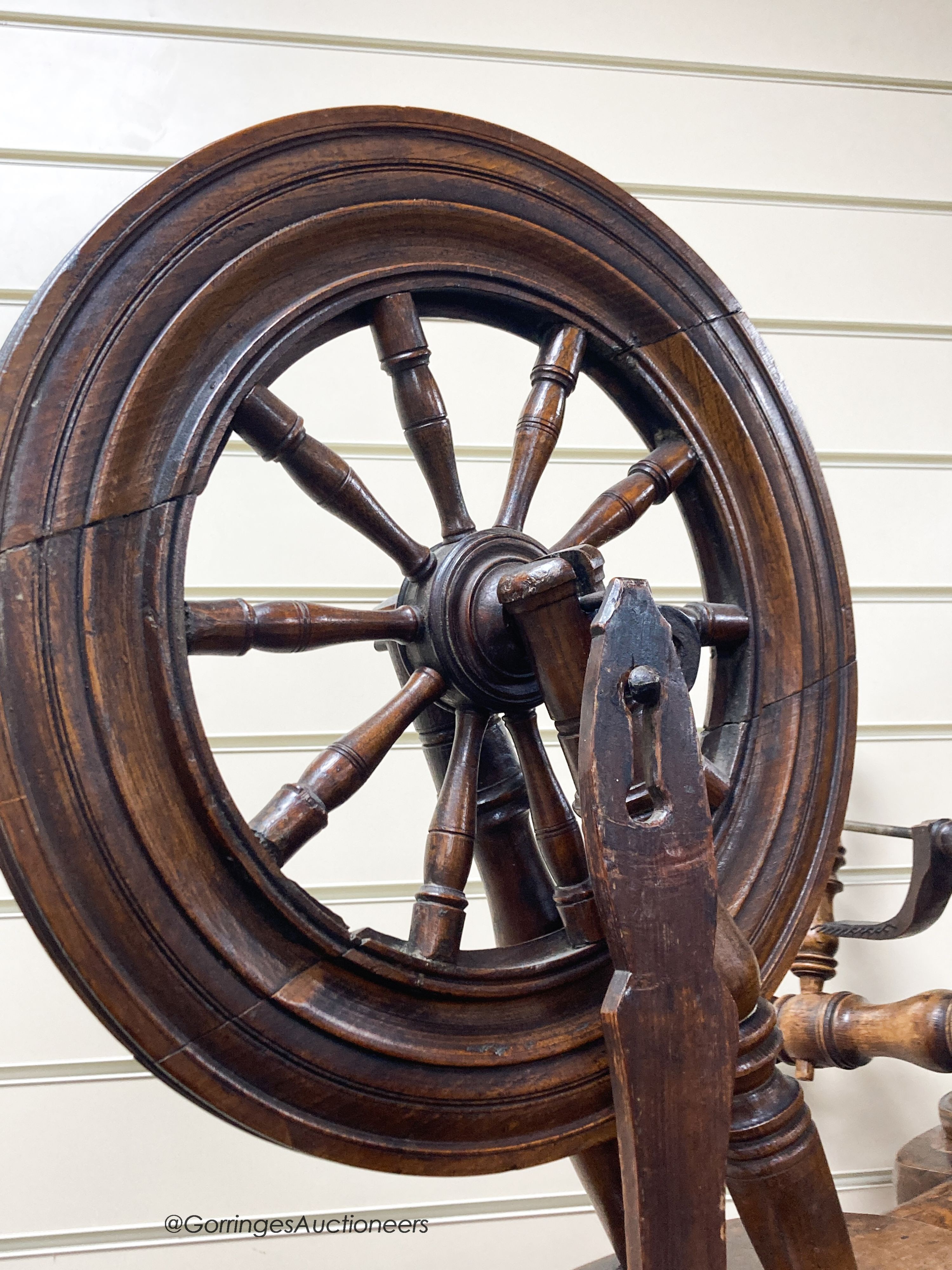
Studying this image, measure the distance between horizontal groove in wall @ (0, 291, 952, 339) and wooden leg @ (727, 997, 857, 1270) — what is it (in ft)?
4.35

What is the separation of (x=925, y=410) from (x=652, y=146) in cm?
62

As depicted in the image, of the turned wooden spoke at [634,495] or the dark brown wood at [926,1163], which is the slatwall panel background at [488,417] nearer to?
the dark brown wood at [926,1163]

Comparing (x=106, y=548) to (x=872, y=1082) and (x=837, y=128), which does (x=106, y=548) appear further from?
(x=837, y=128)

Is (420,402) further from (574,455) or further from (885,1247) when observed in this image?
(574,455)

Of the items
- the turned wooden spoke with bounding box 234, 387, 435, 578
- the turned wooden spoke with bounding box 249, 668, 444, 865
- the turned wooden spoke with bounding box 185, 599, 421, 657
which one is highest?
the turned wooden spoke with bounding box 234, 387, 435, 578

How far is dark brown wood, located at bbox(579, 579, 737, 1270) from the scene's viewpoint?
553 millimetres

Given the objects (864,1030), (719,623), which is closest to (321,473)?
(719,623)

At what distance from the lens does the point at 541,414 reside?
2.57 ft

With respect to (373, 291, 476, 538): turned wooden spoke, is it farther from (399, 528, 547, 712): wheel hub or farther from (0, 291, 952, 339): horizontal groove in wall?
(0, 291, 952, 339): horizontal groove in wall

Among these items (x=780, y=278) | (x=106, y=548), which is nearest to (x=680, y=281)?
(x=106, y=548)

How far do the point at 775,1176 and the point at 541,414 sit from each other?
1.71 ft

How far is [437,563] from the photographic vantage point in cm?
73

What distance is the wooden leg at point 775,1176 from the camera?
2.17 ft

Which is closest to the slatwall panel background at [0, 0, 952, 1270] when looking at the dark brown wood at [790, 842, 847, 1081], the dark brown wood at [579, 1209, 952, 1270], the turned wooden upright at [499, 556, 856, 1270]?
the dark brown wood at [790, 842, 847, 1081]
